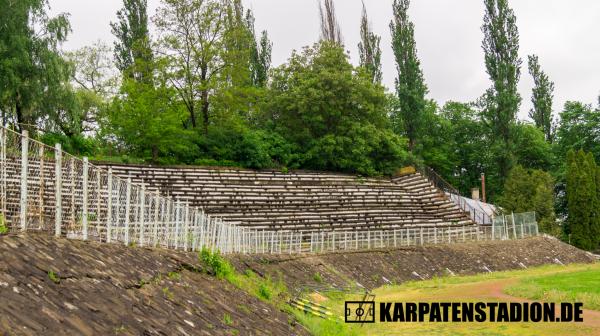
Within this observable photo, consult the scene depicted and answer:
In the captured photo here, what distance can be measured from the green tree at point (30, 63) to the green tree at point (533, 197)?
1550 inches

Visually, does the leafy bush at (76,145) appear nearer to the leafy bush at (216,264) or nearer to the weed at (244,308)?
the leafy bush at (216,264)

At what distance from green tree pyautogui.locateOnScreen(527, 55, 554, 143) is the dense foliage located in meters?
10.6

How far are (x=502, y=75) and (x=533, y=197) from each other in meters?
16.9

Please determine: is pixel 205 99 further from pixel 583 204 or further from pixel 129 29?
pixel 583 204

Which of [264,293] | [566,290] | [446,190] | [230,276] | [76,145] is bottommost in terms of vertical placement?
[566,290]

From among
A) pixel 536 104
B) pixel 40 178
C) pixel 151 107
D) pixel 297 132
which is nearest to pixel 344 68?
pixel 297 132

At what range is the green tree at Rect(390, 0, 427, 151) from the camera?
211ft

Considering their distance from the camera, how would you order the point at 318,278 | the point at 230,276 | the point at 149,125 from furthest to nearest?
the point at 149,125
the point at 318,278
the point at 230,276

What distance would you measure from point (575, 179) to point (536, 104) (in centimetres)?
3190

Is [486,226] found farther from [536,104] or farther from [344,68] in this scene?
[536,104]

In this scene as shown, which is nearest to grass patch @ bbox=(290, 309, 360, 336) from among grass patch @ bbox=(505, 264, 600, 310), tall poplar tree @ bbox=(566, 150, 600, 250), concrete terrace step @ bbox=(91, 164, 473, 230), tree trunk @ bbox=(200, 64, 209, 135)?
grass patch @ bbox=(505, 264, 600, 310)

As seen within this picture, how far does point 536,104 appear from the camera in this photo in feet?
271

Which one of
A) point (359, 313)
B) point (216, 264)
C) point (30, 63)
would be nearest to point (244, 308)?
point (216, 264)

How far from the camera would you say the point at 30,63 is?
34688 mm
